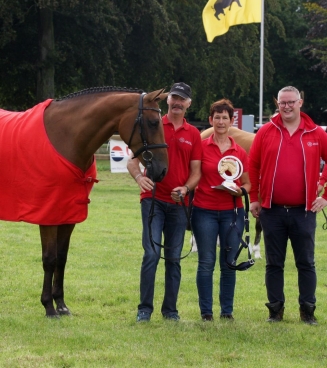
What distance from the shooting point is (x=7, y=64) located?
32.9m

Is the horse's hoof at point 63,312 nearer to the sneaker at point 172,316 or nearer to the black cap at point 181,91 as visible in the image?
the sneaker at point 172,316

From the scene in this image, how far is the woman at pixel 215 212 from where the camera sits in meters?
7.02

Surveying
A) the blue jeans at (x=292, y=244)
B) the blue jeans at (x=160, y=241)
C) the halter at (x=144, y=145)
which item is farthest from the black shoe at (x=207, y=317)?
the halter at (x=144, y=145)

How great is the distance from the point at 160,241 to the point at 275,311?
51.9 inches

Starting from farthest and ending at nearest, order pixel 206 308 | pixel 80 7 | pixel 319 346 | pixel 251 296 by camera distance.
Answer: pixel 80 7 → pixel 251 296 → pixel 206 308 → pixel 319 346

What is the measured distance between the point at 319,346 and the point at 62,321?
2.33m

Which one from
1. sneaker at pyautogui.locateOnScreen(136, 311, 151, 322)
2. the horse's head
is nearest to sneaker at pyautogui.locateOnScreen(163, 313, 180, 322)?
sneaker at pyautogui.locateOnScreen(136, 311, 151, 322)

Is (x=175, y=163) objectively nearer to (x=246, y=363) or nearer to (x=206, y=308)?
(x=206, y=308)

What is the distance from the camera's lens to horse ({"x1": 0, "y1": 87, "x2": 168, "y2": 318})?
705 centimetres

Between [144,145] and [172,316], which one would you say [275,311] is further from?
[144,145]

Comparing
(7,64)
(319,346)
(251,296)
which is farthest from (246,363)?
(7,64)

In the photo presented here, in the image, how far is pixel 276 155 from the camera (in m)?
6.91

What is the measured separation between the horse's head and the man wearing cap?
210mm

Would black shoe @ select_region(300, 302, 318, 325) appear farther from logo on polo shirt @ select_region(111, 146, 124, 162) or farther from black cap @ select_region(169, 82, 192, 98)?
logo on polo shirt @ select_region(111, 146, 124, 162)
